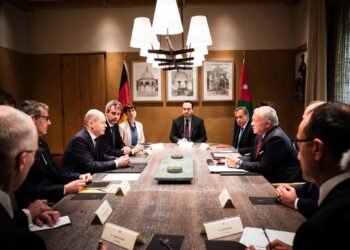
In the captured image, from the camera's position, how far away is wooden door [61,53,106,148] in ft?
20.3

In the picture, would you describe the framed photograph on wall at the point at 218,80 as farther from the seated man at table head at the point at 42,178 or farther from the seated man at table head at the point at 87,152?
the seated man at table head at the point at 42,178

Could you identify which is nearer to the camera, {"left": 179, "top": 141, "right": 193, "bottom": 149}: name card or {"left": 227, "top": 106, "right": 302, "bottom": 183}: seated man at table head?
{"left": 227, "top": 106, "right": 302, "bottom": 183}: seated man at table head

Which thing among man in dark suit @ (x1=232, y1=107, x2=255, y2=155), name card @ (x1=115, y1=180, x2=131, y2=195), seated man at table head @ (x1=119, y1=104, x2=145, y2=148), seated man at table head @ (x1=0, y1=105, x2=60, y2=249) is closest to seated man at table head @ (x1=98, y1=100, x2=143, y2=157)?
seated man at table head @ (x1=119, y1=104, x2=145, y2=148)

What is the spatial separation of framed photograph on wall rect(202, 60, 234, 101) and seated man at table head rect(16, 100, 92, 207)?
374 centimetres

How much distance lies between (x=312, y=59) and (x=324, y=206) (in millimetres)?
3518

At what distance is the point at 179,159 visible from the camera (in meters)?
3.29

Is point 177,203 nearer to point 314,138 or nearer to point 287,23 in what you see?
point 314,138

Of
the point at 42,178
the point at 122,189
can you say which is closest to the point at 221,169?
the point at 122,189

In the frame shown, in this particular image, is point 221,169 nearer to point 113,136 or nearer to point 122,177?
point 122,177

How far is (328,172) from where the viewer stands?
119 cm

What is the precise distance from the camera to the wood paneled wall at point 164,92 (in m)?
5.98

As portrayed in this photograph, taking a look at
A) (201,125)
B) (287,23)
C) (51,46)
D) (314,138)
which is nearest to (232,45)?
(287,23)

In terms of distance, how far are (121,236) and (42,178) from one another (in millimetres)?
1425

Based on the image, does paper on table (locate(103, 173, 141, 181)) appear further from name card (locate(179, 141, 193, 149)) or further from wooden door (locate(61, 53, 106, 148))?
wooden door (locate(61, 53, 106, 148))
